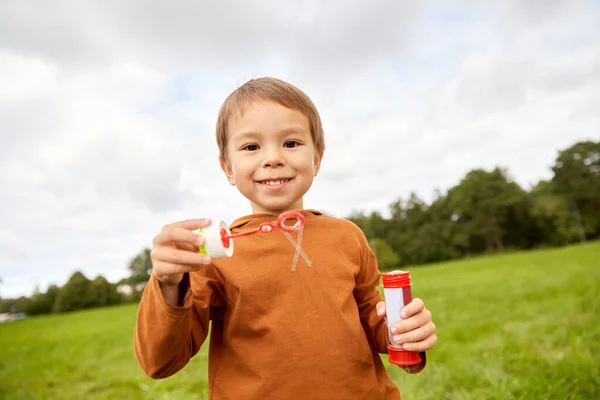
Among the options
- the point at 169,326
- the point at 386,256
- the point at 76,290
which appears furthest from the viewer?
the point at 386,256

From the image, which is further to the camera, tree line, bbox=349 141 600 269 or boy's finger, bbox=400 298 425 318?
tree line, bbox=349 141 600 269

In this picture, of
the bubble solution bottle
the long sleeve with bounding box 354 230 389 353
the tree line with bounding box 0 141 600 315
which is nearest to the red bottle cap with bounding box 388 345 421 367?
the bubble solution bottle

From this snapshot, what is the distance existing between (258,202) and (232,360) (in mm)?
619

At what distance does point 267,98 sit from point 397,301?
0.94 metres

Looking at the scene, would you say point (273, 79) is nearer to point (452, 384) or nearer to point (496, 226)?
point (452, 384)

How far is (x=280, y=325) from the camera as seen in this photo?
5.21 ft

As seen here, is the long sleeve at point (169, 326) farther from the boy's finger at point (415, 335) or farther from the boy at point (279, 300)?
the boy's finger at point (415, 335)

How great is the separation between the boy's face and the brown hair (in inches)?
1.7

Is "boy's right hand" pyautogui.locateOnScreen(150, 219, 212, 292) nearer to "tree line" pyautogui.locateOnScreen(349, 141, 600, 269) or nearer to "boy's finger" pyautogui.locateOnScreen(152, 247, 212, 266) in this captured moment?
"boy's finger" pyautogui.locateOnScreen(152, 247, 212, 266)

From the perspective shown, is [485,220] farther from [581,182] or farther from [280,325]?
[280,325]

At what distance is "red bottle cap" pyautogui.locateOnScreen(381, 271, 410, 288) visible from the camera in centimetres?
148

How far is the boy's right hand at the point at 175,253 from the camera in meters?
1.15

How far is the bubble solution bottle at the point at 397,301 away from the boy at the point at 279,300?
0.10ft

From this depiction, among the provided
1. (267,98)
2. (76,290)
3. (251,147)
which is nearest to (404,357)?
(251,147)
